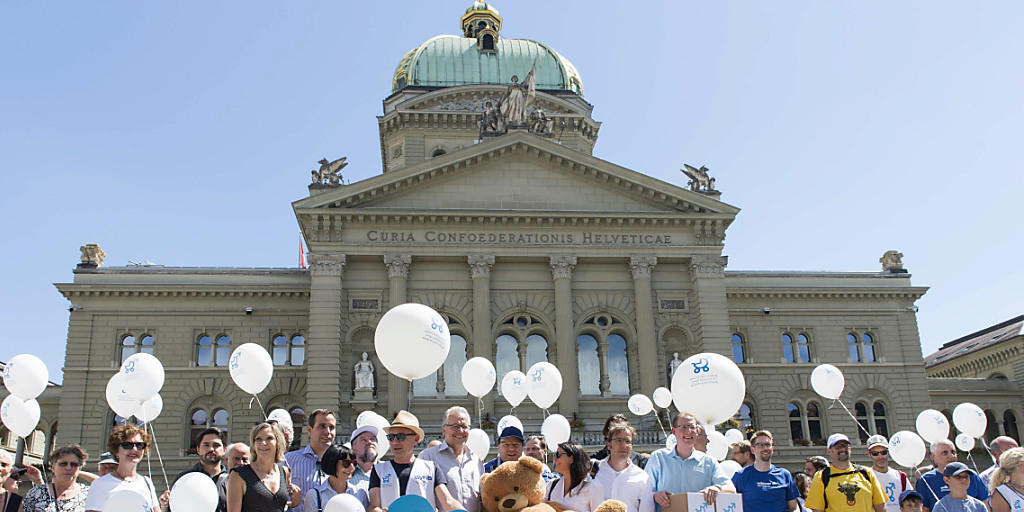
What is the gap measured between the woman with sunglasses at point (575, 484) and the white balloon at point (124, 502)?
3.86 m

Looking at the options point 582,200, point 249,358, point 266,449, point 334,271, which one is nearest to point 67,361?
point 334,271

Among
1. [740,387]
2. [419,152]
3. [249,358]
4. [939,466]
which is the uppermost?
[419,152]

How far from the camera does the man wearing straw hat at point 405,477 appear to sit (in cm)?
824

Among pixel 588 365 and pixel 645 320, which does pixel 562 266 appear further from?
pixel 588 365

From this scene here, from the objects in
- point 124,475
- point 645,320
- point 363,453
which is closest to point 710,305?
point 645,320

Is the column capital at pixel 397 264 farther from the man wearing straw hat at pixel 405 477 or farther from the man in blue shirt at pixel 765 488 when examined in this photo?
the man wearing straw hat at pixel 405 477

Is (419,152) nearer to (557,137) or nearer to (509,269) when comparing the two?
(557,137)

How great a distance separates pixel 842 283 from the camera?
40.8 meters

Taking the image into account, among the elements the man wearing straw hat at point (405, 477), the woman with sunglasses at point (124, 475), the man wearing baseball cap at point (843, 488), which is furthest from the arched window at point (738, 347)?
the woman with sunglasses at point (124, 475)

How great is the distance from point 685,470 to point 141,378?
937 cm

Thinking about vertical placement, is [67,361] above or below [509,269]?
below

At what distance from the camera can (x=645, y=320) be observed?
1329 inches

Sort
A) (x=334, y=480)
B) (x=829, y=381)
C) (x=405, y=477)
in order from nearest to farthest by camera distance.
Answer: (x=405, y=477) < (x=334, y=480) < (x=829, y=381)

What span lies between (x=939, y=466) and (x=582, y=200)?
2461 centimetres
